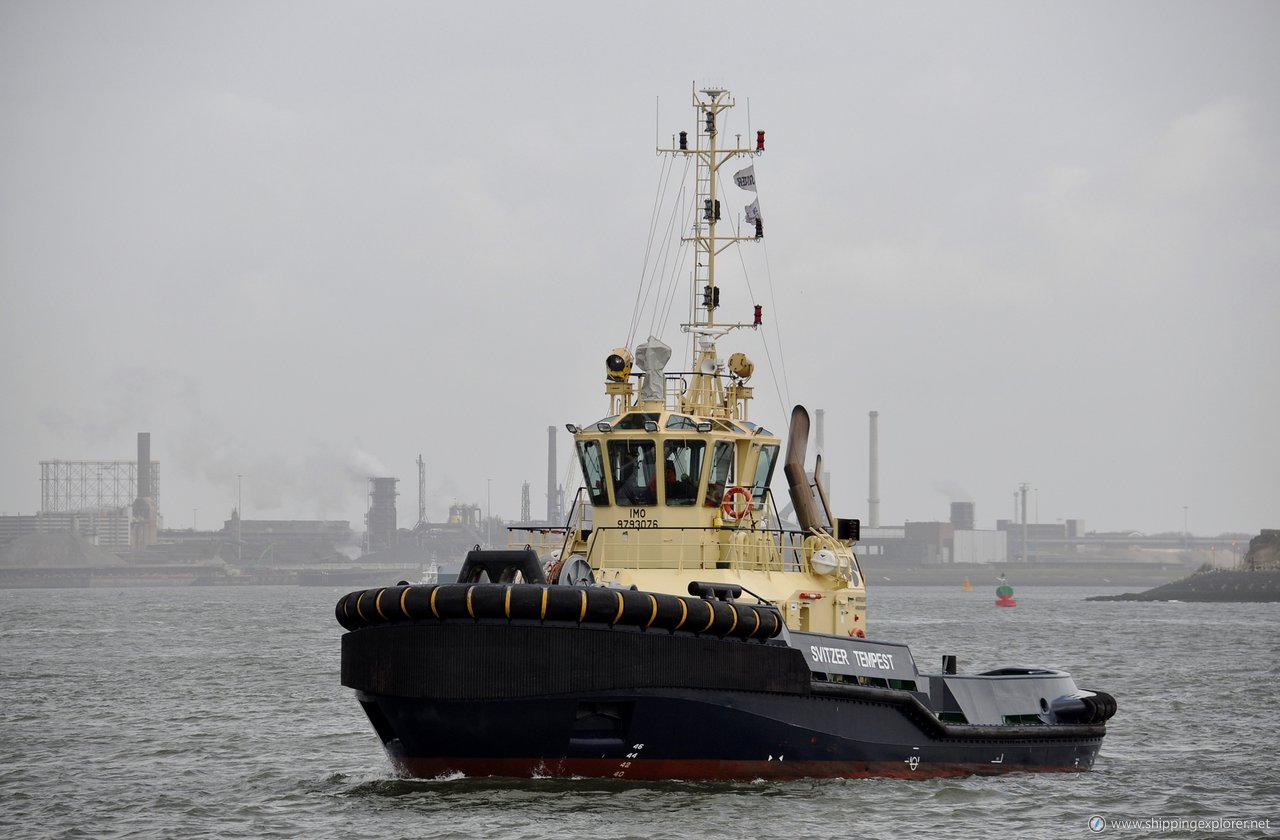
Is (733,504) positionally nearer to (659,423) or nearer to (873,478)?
(659,423)

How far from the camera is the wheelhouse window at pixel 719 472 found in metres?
18.2

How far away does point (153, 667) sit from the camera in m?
38.2

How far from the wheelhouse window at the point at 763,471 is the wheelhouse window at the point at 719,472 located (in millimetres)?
562

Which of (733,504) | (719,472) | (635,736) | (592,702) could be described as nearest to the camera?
(592,702)

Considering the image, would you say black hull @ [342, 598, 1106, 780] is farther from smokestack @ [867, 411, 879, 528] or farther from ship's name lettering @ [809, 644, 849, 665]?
smokestack @ [867, 411, 879, 528]

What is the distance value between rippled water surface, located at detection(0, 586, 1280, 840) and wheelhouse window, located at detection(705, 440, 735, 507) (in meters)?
3.56

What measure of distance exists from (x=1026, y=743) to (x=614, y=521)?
5.41m

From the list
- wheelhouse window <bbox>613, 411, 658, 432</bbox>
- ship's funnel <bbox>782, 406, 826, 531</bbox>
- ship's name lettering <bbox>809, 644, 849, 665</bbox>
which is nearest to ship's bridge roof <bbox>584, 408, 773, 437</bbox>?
wheelhouse window <bbox>613, 411, 658, 432</bbox>

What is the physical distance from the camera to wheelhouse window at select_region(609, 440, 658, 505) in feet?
59.6

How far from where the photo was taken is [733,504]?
18.3 meters

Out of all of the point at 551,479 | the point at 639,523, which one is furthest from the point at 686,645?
the point at 551,479

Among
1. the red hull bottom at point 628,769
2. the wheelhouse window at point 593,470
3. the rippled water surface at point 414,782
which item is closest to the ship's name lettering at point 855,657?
the red hull bottom at point 628,769

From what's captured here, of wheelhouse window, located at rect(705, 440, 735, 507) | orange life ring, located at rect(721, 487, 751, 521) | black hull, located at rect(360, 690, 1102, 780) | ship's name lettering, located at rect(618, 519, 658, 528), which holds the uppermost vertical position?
wheelhouse window, located at rect(705, 440, 735, 507)

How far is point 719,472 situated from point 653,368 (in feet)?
4.77
